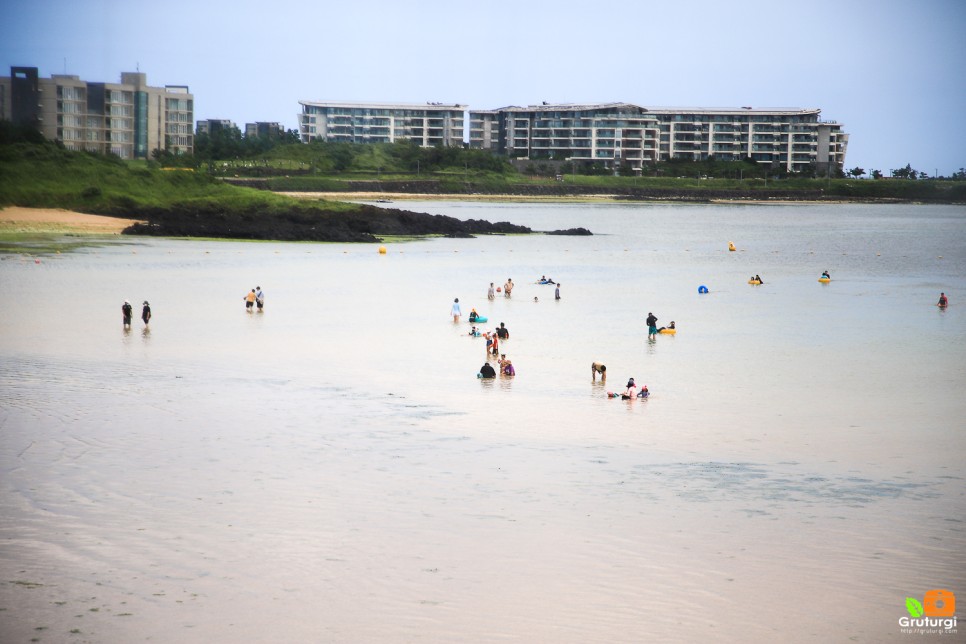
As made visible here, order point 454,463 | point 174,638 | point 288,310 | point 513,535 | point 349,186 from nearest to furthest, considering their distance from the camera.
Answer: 1. point 174,638
2. point 513,535
3. point 454,463
4. point 288,310
5. point 349,186

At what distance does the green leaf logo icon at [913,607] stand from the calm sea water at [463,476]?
0.09 metres

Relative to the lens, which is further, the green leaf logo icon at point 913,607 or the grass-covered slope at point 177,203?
the grass-covered slope at point 177,203

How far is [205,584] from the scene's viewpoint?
1111 cm

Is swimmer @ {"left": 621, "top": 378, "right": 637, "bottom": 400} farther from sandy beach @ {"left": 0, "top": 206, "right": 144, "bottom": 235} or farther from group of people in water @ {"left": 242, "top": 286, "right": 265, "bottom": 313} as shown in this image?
sandy beach @ {"left": 0, "top": 206, "right": 144, "bottom": 235}

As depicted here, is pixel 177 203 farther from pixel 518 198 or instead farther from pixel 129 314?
pixel 518 198

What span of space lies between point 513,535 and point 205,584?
3.95 m

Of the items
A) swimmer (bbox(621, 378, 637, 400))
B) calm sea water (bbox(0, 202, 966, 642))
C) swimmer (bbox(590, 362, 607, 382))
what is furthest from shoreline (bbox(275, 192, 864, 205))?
swimmer (bbox(621, 378, 637, 400))

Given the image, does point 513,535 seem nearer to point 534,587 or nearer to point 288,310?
point 534,587

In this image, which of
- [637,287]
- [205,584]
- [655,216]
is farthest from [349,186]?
[205,584]

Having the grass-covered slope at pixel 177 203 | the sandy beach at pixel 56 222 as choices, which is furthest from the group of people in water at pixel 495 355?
the sandy beach at pixel 56 222

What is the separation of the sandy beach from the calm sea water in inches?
1302

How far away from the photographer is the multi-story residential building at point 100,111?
10806 cm

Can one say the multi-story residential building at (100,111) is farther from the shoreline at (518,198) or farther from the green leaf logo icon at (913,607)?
the green leaf logo icon at (913,607)

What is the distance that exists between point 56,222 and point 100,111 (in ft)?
208
